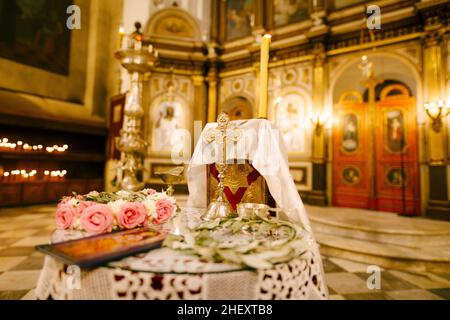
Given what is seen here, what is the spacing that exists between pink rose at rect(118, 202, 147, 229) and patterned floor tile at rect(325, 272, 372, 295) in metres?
2.09

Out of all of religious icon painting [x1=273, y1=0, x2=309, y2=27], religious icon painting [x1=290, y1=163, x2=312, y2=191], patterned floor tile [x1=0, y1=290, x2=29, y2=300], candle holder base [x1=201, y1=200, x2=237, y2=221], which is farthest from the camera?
religious icon painting [x1=273, y1=0, x2=309, y2=27]

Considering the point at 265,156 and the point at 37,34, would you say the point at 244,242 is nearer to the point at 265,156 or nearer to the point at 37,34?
the point at 265,156

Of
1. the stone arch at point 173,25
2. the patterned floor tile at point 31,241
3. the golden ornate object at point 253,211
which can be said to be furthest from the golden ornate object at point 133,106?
the stone arch at point 173,25

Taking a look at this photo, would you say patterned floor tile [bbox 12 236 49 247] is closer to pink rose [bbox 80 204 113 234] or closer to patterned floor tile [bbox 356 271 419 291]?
pink rose [bbox 80 204 113 234]

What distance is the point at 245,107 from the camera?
858cm

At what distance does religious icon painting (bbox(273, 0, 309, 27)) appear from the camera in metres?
7.48

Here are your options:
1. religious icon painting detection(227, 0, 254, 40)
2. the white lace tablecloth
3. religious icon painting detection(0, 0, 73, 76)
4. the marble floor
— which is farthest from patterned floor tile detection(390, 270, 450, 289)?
religious icon painting detection(0, 0, 73, 76)

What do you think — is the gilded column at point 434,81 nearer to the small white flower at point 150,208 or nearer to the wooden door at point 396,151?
the wooden door at point 396,151

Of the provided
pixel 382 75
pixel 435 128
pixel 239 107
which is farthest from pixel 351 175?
pixel 239 107

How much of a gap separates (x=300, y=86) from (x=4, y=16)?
317 inches

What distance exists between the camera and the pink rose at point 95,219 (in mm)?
1170

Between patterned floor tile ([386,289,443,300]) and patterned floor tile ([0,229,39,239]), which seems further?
patterned floor tile ([0,229,39,239])

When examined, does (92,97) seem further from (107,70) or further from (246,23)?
(246,23)

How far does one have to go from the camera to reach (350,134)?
22.0 ft
